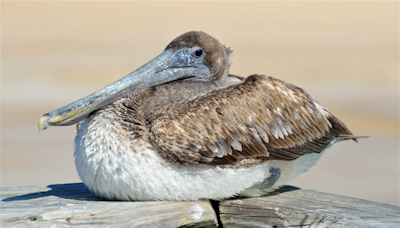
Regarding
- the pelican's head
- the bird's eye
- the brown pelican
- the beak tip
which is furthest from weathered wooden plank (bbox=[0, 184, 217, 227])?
the bird's eye

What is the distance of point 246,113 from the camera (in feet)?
11.4

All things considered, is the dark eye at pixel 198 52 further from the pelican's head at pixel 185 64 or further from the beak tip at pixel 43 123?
the beak tip at pixel 43 123

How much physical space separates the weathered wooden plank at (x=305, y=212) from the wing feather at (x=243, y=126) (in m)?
0.28

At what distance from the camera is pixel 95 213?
2.99 m

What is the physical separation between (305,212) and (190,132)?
822 mm

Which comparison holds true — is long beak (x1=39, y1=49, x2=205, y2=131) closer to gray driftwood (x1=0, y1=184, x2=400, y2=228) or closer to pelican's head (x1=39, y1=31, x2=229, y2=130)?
pelican's head (x1=39, y1=31, x2=229, y2=130)

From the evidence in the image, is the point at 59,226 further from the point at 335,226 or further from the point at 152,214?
the point at 335,226

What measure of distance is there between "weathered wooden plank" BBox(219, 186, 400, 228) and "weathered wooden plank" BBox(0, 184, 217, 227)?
18 cm

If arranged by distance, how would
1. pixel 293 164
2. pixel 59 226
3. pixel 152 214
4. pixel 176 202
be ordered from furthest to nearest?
pixel 293 164, pixel 176 202, pixel 152 214, pixel 59 226

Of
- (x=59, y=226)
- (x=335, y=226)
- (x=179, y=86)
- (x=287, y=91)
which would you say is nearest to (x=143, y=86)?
(x=179, y=86)

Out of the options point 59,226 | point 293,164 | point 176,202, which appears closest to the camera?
point 59,226

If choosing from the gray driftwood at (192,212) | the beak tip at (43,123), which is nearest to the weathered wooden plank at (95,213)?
the gray driftwood at (192,212)

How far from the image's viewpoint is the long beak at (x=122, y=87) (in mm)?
3457

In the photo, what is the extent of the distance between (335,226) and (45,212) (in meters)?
1.58
